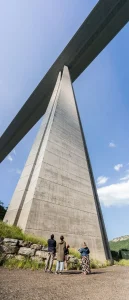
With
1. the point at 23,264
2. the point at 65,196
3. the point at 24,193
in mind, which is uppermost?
the point at 65,196

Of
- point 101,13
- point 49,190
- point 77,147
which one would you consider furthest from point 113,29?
point 49,190

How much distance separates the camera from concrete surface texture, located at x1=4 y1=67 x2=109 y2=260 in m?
9.37

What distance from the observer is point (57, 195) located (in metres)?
10.6

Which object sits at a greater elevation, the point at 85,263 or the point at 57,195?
the point at 57,195

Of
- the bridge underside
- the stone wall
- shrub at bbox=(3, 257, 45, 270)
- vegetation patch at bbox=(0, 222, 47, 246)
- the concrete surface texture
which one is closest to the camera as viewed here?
shrub at bbox=(3, 257, 45, 270)

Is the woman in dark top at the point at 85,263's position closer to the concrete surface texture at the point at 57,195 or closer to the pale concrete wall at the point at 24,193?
the concrete surface texture at the point at 57,195

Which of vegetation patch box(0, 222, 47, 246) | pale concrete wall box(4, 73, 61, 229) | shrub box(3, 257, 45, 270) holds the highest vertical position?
pale concrete wall box(4, 73, 61, 229)

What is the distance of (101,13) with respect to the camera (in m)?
21.7

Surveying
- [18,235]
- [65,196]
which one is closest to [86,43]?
[65,196]

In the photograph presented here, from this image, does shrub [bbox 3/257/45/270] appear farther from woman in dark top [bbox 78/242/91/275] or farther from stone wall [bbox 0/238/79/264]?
woman in dark top [bbox 78/242/91/275]

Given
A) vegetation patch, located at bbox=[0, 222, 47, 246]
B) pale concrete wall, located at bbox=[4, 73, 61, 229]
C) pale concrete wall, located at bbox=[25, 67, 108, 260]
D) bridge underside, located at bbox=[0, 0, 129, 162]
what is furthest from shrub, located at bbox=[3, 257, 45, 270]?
bridge underside, located at bbox=[0, 0, 129, 162]

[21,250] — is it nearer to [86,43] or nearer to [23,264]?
[23,264]

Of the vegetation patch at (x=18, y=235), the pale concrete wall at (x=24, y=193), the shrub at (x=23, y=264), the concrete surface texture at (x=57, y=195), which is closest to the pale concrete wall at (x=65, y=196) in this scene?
the concrete surface texture at (x=57, y=195)

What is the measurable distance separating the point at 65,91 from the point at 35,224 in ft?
48.0
